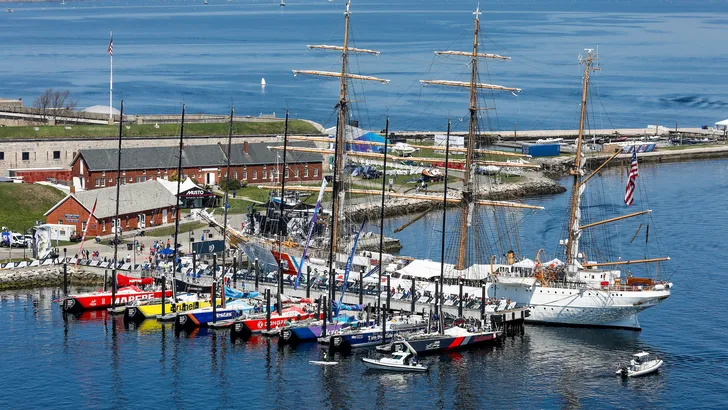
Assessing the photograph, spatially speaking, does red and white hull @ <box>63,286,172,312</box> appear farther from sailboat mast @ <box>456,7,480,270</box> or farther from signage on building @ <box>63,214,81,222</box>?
sailboat mast @ <box>456,7,480,270</box>

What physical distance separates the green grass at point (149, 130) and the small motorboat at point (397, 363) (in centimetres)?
6932

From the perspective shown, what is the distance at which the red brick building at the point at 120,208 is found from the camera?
97.7 metres

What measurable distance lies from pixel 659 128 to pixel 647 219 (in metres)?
72.3

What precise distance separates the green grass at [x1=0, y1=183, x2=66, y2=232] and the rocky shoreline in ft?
40.6

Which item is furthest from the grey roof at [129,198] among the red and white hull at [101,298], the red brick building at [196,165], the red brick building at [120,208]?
the red and white hull at [101,298]

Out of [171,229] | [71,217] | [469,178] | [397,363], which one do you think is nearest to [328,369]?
[397,363]

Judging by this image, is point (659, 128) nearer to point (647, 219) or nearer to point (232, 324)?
point (647, 219)

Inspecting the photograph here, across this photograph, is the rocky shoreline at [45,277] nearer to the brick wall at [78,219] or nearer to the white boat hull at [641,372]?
the brick wall at [78,219]

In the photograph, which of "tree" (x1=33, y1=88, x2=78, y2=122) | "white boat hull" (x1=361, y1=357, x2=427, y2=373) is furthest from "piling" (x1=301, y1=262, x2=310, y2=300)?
"tree" (x1=33, y1=88, x2=78, y2=122)

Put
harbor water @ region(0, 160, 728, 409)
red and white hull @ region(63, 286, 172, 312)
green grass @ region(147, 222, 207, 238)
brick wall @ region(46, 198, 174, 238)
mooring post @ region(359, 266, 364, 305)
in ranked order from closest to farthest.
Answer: harbor water @ region(0, 160, 728, 409)
mooring post @ region(359, 266, 364, 305)
red and white hull @ region(63, 286, 172, 312)
brick wall @ region(46, 198, 174, 238)
green grass @ region(147, 222, 207, 238)

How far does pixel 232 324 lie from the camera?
244 feet

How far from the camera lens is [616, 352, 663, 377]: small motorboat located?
219 feet

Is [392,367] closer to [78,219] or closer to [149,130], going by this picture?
[78,219]

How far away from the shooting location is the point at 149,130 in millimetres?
132625
